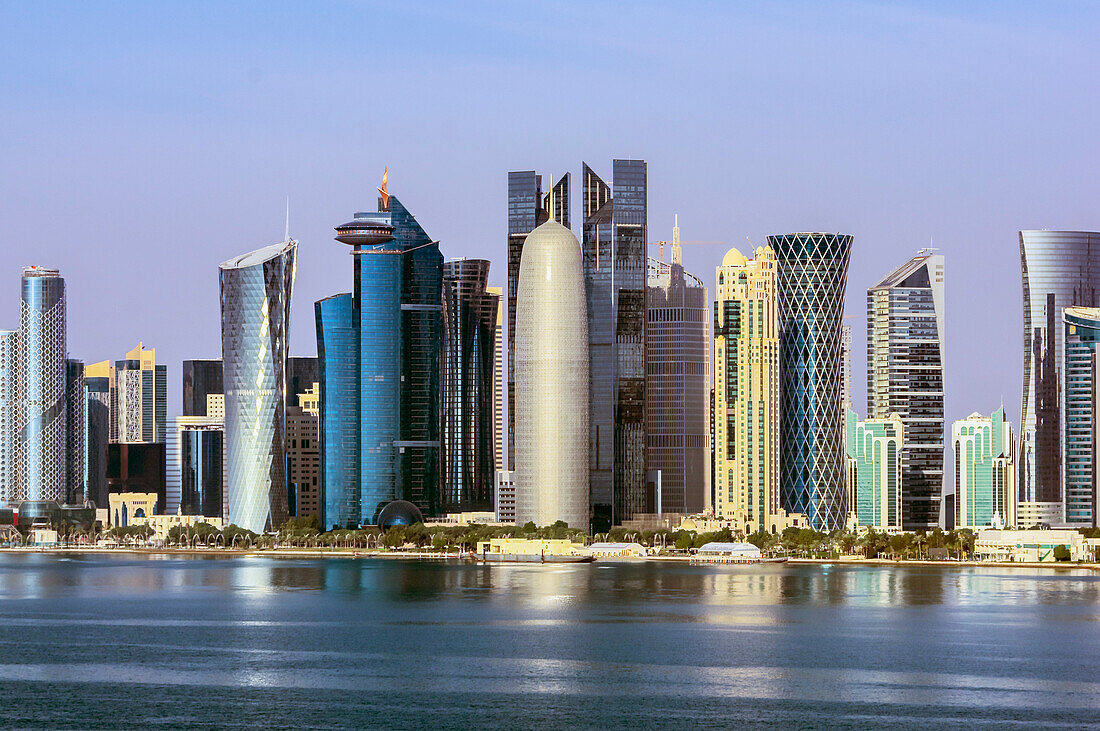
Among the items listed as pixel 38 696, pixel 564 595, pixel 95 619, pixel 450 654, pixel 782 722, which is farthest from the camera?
pixel 564 595

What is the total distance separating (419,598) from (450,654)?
56450 mm

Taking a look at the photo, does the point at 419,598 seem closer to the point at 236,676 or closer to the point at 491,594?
the point at 491,594

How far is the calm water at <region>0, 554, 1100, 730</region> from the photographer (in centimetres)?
10100

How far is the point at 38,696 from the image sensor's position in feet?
354

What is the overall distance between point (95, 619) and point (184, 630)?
51.8ft

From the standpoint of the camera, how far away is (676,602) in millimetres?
174250

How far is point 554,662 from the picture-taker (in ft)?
403

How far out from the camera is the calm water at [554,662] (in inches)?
3976

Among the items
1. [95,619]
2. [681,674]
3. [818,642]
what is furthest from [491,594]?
[681,674]

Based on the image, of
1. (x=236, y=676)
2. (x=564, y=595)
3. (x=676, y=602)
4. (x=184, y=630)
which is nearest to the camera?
(x=236, y=676)

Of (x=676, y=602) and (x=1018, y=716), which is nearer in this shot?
(x=1018, y=716)

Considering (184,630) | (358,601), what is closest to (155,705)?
(184,630)

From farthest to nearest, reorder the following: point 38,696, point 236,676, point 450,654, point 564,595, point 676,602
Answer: point 564,595
point 676,602
point 450,654
point 236,676
point 38,696

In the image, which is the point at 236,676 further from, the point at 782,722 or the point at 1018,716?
the point at 1018,716
